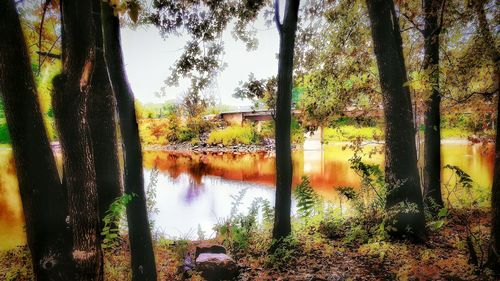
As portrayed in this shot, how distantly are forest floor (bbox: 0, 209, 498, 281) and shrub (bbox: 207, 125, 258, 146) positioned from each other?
2720cm

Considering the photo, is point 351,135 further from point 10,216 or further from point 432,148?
point 10,216

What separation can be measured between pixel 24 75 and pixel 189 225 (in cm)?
Result: 757

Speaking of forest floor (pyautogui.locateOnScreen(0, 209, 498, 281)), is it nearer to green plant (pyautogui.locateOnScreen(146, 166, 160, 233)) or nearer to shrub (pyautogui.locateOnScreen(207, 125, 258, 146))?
green plant (pyautogui.locateOnScreen(146, 166, 160, 233))

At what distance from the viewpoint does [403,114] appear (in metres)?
6.03

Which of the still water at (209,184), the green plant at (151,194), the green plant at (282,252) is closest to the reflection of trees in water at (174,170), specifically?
the still water at (209,184)

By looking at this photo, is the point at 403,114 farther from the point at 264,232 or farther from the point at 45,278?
the point at 45,278

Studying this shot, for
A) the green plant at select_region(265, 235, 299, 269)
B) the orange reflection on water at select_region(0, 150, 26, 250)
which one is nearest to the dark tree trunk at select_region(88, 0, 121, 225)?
the orange reflection on water at select_region(0, 150, 26, 250)

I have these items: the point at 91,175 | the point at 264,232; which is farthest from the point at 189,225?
the point at 91,175

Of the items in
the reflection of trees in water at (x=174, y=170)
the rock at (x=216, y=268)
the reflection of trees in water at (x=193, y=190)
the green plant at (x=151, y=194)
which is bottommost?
the reflection of trees in water at (x=193, y=190)

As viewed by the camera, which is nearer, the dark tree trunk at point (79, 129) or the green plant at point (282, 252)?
the dark tree trunk at point (79, 129)

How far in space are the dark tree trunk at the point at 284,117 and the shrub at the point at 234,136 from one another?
27.5m

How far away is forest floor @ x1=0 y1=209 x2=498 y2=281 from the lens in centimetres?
475

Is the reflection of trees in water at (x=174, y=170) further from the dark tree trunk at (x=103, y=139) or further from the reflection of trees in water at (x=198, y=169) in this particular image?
A: the dark tree trunk at (x=103, y=139)

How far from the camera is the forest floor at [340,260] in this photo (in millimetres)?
4746
